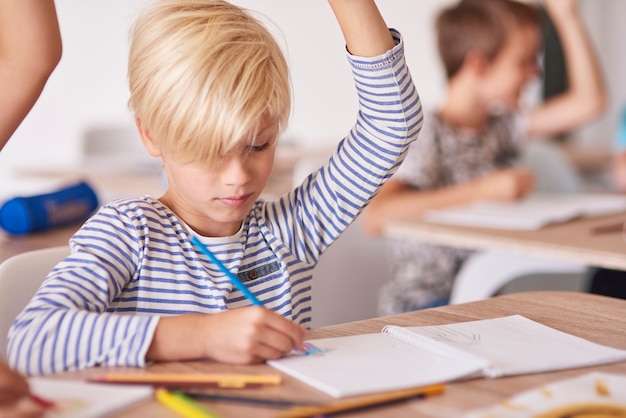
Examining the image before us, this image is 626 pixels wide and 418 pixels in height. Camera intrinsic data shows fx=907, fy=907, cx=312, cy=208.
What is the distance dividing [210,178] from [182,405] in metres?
0.36

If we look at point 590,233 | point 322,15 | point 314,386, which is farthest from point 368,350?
point 322,15

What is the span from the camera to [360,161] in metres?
1.18

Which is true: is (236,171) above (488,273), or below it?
above

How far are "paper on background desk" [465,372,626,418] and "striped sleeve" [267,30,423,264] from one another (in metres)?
0.43

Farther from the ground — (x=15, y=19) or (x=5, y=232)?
(x=15, y=19)

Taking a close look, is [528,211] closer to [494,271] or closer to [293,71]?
[494,271]

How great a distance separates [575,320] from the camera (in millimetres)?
1071

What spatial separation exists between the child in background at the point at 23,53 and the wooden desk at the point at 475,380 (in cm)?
35

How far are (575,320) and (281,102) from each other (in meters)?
0.43

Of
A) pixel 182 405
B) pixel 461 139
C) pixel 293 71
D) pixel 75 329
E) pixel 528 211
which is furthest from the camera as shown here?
pixel 293 71

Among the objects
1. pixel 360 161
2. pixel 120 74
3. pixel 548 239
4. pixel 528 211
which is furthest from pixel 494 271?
pixel 120 74

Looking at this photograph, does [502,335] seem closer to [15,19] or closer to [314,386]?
[314,386]

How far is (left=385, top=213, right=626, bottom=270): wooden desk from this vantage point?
1.59 metres

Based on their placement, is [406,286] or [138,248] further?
[406,286]
